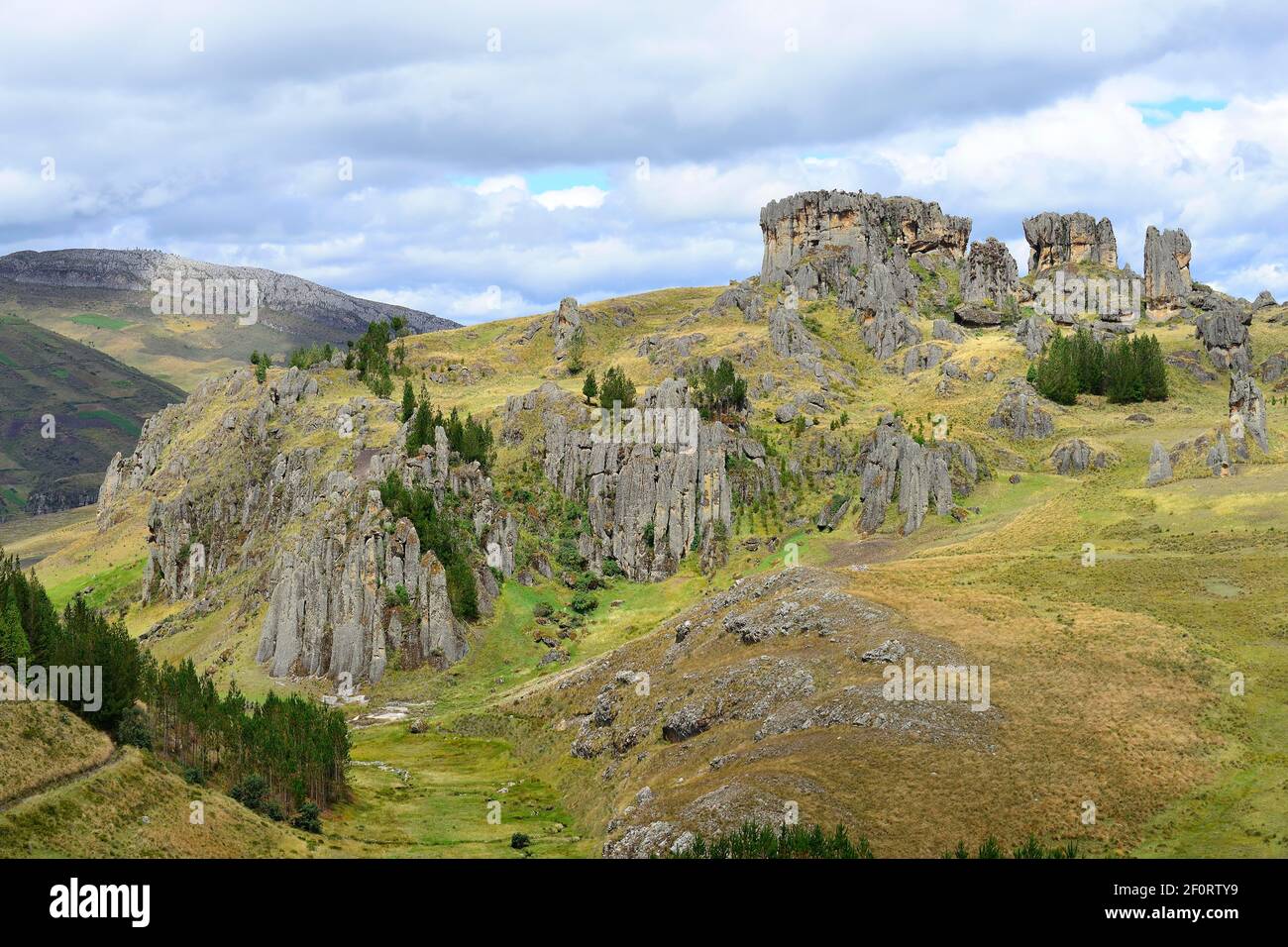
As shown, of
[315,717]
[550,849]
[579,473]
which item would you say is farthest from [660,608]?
[550,849]

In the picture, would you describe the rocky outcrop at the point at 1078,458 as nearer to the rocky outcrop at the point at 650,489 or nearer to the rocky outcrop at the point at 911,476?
the rocky outcrop at the point at 911,476

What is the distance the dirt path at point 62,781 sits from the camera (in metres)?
63.1

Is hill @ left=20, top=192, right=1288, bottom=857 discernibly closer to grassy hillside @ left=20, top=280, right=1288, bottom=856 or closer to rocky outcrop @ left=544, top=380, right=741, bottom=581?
grassy hillside @ left=20, top=280, right=1288, bottom=856

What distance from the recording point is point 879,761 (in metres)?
70.4

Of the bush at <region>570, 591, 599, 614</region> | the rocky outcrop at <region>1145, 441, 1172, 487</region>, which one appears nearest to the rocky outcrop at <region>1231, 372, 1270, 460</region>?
the rocky outcrop at <region>1145, 441, 1172, 487</region>

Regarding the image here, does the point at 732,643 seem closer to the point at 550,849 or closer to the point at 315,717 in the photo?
the point at 550,849

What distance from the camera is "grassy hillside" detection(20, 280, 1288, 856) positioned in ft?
212

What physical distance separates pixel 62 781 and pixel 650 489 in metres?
102


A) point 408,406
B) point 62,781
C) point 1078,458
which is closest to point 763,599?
point 62,781

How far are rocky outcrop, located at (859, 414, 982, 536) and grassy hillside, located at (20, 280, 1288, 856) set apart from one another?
10.8ft

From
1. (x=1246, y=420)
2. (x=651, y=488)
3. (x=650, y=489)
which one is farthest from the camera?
(x=651, y=488)

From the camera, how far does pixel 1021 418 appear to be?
566 ft

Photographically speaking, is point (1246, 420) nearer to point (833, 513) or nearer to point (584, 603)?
point (833, 513)
